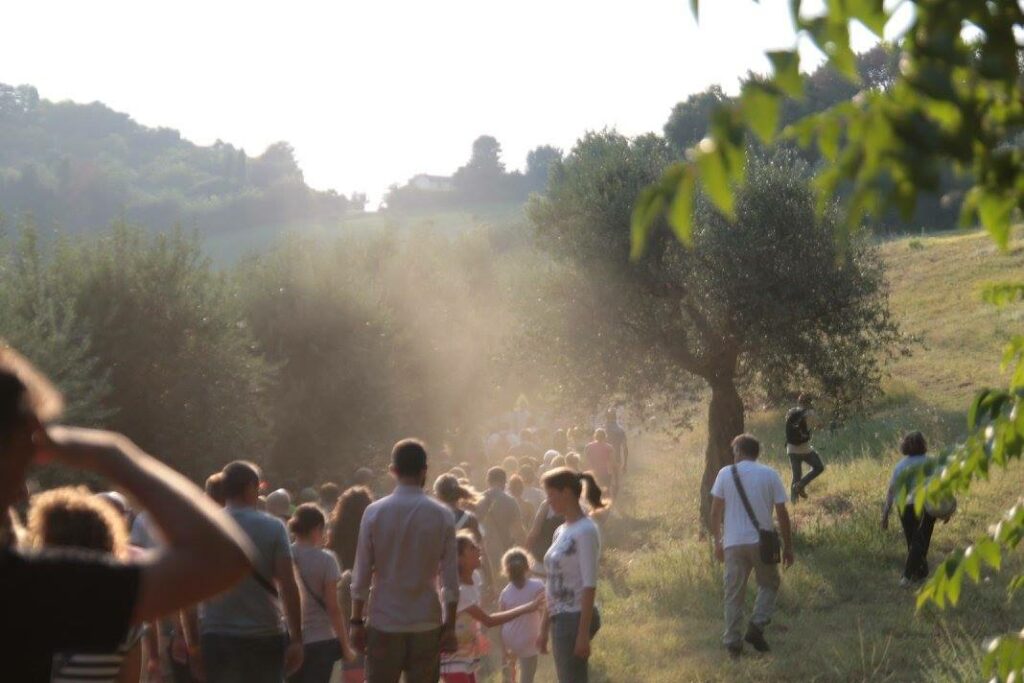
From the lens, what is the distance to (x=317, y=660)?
916cm

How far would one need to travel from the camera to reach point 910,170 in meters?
2.36

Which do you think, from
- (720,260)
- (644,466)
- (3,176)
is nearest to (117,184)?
(3,176)

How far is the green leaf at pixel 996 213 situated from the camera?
2.94 metres

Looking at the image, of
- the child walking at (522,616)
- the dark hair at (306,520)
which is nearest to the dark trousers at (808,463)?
the child walking at (522,616)

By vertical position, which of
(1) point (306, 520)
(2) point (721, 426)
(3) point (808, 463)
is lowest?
(3) point (808, 463)

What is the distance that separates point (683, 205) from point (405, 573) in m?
6.30

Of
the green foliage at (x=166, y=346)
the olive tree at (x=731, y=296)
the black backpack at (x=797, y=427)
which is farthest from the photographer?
the green foliage at (x=166, y=346)

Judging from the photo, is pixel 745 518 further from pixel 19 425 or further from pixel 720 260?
pixel 19 425

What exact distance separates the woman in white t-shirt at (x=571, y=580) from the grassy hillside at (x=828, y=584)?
9.35 feet

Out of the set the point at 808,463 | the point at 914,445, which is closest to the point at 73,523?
the point at 914,445

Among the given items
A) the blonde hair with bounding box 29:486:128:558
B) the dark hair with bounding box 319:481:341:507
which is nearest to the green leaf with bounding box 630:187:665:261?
the blonde hair with bounding box 29:486:128:558

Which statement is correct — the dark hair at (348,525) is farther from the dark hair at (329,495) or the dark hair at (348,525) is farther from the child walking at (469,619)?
the dark hair at (329,495)

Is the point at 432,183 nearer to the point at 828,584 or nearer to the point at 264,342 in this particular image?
the point at 264,342

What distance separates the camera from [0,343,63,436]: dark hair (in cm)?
235
